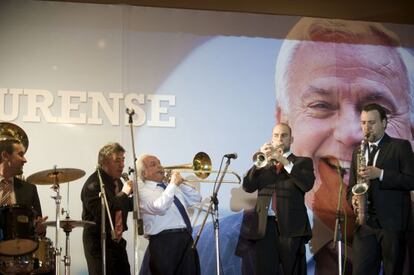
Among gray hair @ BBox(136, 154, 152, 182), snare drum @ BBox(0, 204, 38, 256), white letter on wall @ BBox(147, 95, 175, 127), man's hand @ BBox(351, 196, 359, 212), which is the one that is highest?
white letter on wall @ BBox(147, 95, 175, 127)

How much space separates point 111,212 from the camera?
7.64 m

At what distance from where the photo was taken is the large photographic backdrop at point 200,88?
833 cm

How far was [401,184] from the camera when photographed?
7773mm

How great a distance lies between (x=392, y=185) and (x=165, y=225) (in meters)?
2.34

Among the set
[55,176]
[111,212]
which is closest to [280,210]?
[111,212]

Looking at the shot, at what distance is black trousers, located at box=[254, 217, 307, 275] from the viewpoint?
7582 mm

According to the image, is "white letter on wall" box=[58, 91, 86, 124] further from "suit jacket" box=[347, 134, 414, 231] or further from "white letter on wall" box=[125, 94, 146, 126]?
"suit jacket" box=[347, 134, 414, 231]

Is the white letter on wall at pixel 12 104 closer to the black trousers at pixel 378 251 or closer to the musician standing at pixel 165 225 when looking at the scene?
the musician standing at pixel 165 225

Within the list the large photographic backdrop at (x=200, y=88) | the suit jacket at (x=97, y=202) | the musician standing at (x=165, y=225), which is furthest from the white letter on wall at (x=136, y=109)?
the suit jacket at (x=97, y=202)

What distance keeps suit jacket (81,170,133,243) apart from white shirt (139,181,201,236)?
7.1 inches

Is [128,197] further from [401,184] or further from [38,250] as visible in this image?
[401,184]

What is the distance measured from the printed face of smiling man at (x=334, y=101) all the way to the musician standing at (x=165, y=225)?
178 centimetres

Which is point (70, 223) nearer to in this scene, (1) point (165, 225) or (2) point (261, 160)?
(1) point (165, 225)

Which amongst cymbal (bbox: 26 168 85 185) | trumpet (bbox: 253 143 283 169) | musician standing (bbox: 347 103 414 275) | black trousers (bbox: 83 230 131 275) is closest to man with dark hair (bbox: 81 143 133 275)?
black trousers (bbox: 83 230 131 275)
